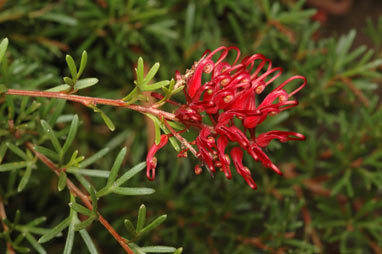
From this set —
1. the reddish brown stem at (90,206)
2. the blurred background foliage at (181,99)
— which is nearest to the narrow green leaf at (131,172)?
the reddish brown stem at (90,206)

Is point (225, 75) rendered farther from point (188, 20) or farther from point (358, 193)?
point (358, 193)

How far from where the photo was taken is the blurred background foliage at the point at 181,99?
3.48 ft

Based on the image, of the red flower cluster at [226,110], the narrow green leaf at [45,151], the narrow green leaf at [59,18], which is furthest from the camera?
the narrow green leaf at [59,18]

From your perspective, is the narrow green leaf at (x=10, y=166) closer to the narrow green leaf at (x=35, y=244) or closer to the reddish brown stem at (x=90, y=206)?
the reddish brown stem at (x=90, y=206)

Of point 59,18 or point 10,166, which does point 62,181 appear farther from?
point 59,18

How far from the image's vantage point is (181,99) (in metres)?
0.99

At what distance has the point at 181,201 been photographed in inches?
44.5

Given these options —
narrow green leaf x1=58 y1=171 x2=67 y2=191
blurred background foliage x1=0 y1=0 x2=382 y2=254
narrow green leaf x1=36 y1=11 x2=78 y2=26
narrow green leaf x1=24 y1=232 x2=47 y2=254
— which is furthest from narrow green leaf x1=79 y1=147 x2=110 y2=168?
narrow green leaf x1=36 y1=11 x2=78 y2=26

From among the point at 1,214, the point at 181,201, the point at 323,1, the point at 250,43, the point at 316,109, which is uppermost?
the point at 323,1

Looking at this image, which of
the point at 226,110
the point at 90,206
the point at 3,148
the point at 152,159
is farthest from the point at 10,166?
the point at 226,110

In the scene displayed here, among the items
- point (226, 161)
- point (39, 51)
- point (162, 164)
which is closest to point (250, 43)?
point (162, 164)

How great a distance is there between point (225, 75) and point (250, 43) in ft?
2.03

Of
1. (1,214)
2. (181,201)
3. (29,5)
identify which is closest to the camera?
(1,214)

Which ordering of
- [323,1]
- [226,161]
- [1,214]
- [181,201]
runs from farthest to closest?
1. [323,1]
2. [181,201]
3. [1,214]
4. [226,161]
